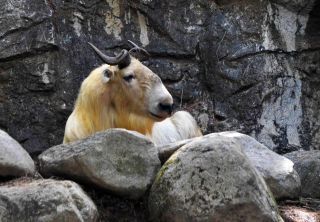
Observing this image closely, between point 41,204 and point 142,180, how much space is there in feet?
2.72

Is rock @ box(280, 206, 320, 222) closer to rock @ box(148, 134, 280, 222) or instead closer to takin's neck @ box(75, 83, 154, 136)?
rock @ box(148, 134, 280, 222)

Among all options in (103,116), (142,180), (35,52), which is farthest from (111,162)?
(35,52)

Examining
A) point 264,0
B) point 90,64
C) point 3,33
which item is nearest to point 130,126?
point 90,64

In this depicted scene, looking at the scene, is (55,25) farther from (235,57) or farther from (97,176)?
(97,176)

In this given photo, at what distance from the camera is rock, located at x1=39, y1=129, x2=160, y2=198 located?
4.81 metres

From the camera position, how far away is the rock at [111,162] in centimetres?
481

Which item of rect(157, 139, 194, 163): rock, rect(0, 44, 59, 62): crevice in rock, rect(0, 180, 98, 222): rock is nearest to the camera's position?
rect(0, 180, 98, 222): rock

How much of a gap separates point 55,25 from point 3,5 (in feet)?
2.21

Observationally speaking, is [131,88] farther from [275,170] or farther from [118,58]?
[275,170]

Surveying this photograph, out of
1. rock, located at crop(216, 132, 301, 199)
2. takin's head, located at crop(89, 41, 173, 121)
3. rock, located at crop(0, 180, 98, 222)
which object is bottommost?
rock, located at crop(216, 132, 301, 199)

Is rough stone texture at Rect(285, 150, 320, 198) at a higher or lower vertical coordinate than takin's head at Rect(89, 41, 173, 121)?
lower

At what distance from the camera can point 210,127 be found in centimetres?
891

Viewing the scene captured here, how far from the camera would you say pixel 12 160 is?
4918mm

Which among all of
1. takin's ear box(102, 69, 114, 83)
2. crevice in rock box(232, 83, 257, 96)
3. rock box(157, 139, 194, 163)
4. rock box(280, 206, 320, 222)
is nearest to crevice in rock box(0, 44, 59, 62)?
takin's ear box(102, 69, 114, 83)
